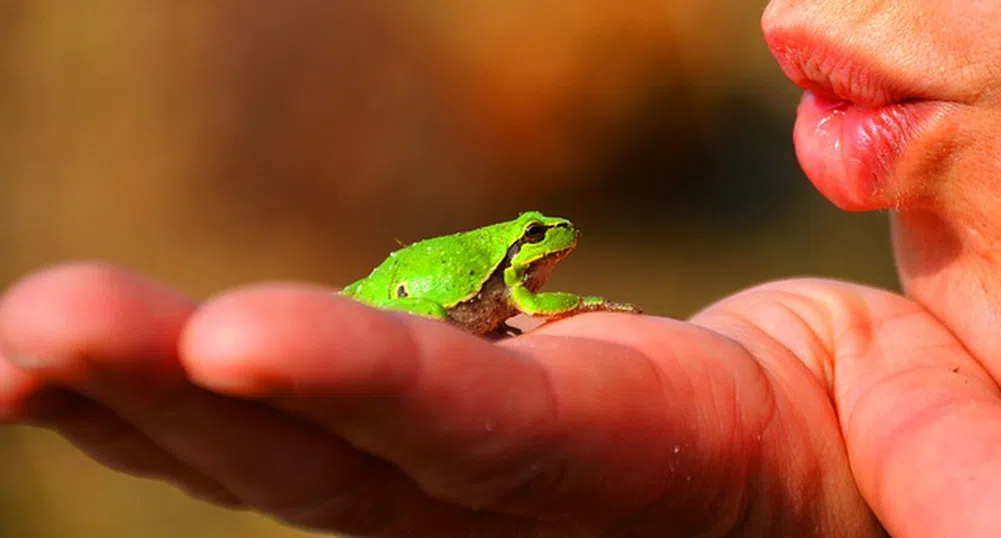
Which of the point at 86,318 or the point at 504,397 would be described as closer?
the point at 86,318

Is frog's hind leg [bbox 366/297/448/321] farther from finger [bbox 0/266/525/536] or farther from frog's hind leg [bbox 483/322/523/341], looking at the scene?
finger [bbox 0/266/525/536]

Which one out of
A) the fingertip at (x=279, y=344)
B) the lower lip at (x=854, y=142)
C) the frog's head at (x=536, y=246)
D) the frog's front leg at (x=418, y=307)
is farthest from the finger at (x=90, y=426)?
the lower lip at (x=854, y=142)

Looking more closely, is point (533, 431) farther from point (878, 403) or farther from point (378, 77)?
point (378, 77)

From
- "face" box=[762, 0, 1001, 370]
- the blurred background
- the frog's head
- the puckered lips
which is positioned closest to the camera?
"face" box=[762, 0, 1001, 370]

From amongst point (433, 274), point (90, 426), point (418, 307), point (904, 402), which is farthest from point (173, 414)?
point (904, 402)

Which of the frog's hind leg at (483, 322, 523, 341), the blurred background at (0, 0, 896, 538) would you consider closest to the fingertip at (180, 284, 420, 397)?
the frog's hind leg at (483, 322, 523, 341)

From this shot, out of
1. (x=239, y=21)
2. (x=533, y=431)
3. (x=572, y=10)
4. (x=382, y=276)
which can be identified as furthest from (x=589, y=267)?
(x=533, y=431)

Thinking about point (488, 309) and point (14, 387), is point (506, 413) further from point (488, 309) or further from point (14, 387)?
point (488, 309)
